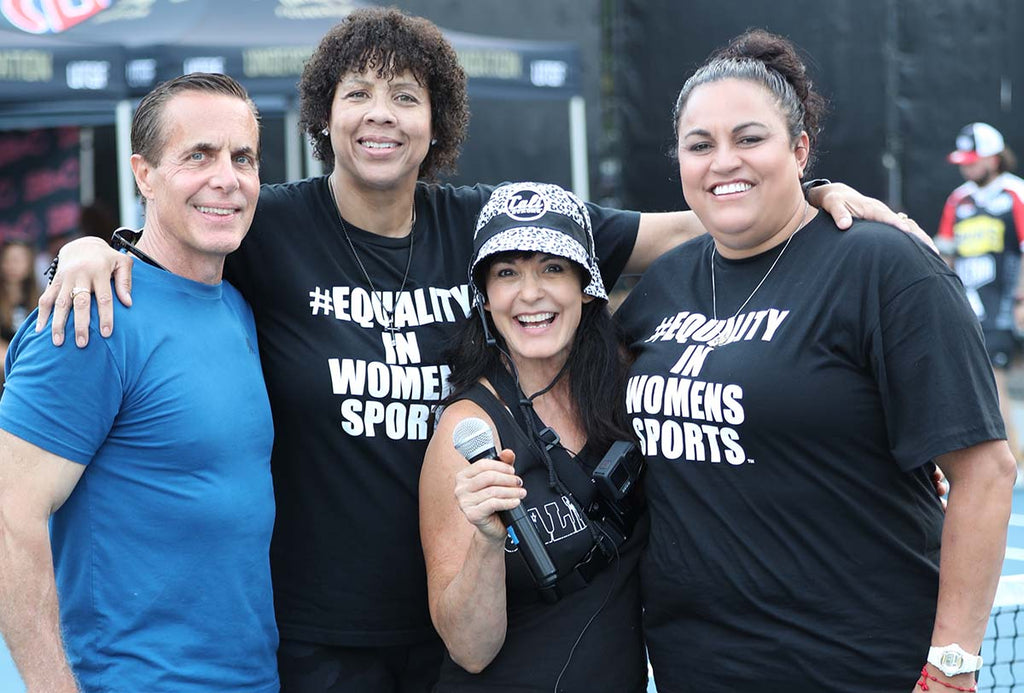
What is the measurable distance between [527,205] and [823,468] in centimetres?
112

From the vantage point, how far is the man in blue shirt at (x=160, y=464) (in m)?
2.78

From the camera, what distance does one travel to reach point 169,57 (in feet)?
30.1

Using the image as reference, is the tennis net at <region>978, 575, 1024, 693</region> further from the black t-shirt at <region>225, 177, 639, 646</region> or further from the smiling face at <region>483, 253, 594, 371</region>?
the black t-shirt at <region>225, 177, 639, 646</region>

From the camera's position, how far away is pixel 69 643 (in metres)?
2.97

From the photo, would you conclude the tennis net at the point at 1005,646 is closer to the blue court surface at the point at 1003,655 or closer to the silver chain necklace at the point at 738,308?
the blue court surface at the point at 1003,655

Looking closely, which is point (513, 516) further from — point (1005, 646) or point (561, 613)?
point (1005, 646)

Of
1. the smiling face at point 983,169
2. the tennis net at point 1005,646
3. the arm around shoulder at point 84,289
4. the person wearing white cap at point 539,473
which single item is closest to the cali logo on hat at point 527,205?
the person wearing white cap at point 539,473

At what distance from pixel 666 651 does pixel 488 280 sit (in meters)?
1.15

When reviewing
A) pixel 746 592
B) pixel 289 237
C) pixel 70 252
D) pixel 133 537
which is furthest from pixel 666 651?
pixel 70 252

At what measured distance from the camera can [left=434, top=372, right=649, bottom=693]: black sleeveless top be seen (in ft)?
10.4

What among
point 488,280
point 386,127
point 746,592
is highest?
point 386,127

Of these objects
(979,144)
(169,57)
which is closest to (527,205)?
(169,57)

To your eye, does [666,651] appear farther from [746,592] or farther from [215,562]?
[215,562]

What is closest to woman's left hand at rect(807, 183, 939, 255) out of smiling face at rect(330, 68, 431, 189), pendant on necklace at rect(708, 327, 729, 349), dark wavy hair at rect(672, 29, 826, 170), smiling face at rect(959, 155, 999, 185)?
dark wavy hair at rect(672, 29, 826, 170)
